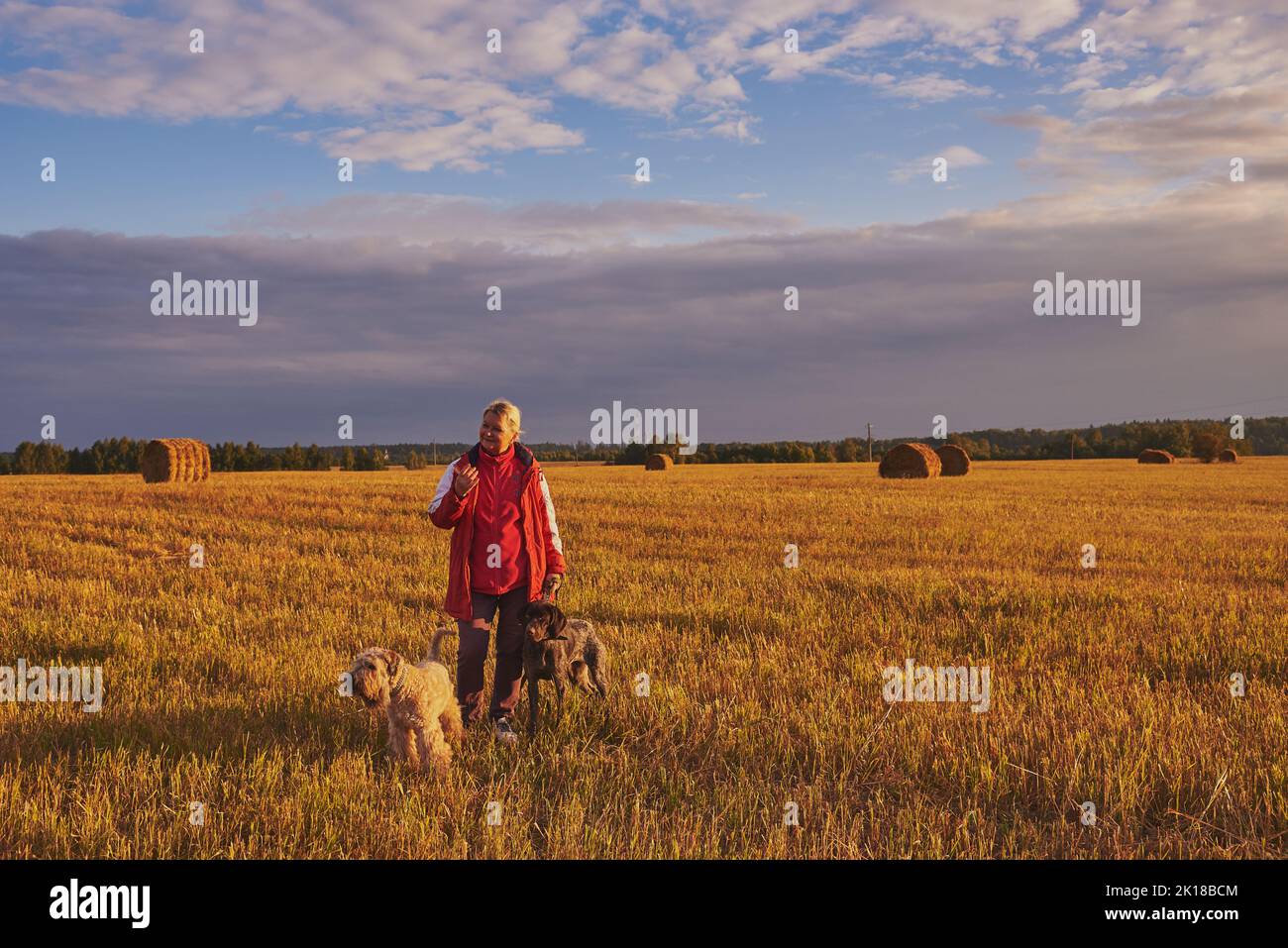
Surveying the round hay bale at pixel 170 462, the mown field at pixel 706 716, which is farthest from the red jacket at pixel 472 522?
the round hay bale at pixel 170 462

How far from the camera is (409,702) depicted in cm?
589

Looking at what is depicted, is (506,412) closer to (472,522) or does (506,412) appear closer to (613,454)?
→ (472,522)

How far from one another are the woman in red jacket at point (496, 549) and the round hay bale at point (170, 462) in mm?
36027

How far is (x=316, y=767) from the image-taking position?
5.72 metres

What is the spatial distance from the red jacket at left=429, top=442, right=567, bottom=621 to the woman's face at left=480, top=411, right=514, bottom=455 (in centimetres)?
13

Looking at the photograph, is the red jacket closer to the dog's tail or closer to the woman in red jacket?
the woman in red jacket

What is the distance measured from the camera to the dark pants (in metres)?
6.85

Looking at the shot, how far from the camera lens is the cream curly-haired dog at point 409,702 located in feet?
18.6

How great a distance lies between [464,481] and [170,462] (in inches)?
1464

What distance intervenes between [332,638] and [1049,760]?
23.9 feet

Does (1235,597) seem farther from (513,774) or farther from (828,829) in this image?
(513,774)

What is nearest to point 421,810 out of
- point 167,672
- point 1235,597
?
point 167,672

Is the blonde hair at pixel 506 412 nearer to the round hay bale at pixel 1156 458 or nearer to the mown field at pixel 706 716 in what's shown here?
the mown field at pixel 706 716

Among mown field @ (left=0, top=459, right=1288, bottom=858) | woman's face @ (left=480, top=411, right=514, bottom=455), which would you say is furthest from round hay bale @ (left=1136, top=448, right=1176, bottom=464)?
woman's face @ (left=480, top=411, right=514, bottom=455)
